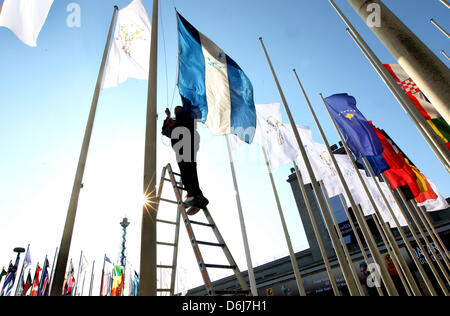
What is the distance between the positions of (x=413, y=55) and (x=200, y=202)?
Answer: 3349 millimetres

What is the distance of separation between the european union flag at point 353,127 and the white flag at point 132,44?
6.54m

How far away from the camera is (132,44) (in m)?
6.09

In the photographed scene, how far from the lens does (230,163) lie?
23.7ft

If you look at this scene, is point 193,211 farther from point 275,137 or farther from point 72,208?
point 275,137

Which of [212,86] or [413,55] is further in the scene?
[212,86]

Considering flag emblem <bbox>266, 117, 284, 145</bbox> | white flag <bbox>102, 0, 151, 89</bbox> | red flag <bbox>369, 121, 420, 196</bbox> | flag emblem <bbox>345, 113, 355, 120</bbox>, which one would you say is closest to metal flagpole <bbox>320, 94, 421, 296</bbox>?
flag emblem <bbox>345, 113, 355, 120</bbox>

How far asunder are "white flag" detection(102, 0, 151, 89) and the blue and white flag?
976mm

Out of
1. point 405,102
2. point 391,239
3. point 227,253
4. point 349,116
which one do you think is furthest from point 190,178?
point 349,116

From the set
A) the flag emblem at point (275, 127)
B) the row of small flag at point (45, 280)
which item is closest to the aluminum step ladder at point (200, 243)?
the flag emblem at point (275, 127)

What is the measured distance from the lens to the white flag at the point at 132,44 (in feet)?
19.5

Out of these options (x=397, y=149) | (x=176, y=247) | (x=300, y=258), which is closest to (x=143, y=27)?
(x=176, y=247)
